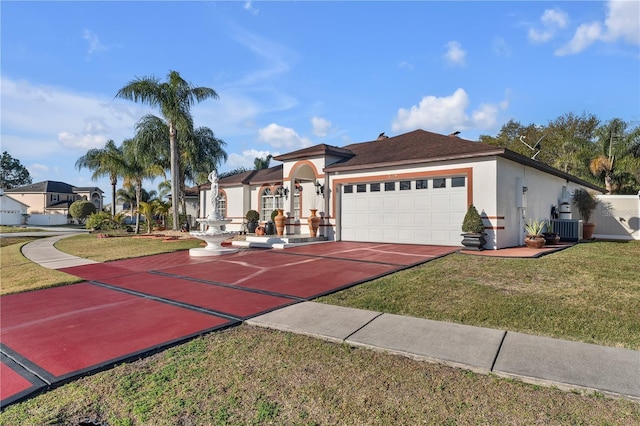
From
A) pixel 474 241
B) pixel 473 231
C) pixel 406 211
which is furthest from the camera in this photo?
pixel 406 211

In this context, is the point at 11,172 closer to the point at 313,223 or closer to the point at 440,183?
the point at 313,223

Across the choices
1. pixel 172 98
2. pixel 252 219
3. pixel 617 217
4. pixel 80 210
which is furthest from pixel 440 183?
pixel 80 210

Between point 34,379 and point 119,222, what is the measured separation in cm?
2965

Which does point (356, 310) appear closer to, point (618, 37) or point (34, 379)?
point (34, 379)

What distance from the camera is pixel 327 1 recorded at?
37.7 ft

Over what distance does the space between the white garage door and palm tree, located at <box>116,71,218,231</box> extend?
11.7 metres

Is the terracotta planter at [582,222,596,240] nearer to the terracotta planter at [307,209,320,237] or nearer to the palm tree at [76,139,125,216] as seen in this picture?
the terracotta planter at [307,209,320,237]

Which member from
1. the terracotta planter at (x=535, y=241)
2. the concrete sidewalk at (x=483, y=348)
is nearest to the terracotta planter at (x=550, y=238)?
the terracotta planter at (x=535, y=241)

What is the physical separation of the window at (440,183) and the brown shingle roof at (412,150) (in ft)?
2.76

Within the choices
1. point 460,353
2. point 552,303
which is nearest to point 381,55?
point 552,303

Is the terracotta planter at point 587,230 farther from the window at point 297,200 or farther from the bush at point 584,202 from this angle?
the window at point 297,200

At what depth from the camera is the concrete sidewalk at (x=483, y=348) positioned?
343cm

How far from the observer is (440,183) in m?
13.7

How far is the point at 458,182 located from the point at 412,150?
290 centimetres
